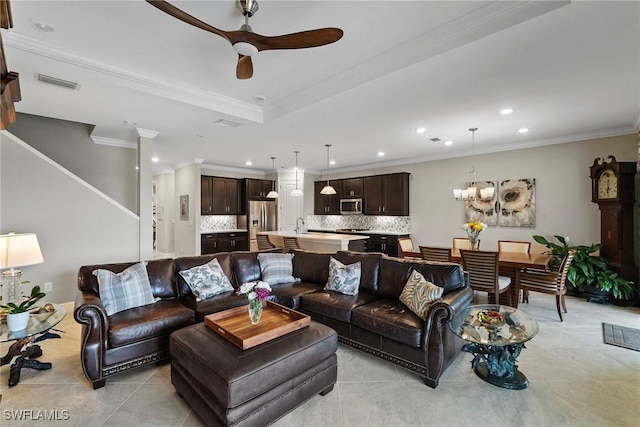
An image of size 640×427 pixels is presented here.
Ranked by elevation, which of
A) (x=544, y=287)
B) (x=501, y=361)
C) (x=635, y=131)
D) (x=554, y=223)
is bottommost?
(x=501, y=361)

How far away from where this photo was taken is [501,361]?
98.6 inches

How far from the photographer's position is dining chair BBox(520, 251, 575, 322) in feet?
12.7

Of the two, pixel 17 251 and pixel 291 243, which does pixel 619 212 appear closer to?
pixel 291 243

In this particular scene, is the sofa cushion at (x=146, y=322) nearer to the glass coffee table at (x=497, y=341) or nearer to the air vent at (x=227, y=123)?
the glass coffee table at (x=497, y=341)

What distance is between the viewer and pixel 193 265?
11.6 ft

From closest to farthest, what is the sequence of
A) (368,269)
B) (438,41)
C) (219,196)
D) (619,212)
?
(438,41)
(368,269)
(619,212)
(219,196)

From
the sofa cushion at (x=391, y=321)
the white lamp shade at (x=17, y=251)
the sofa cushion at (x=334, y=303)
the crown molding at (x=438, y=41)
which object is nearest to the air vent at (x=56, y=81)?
the white lamp shade at (x=17, y=251)

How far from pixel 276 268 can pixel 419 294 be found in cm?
191

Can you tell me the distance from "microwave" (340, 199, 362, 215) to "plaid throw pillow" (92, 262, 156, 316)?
604 cm

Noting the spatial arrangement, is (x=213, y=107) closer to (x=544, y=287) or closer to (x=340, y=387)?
(x=340, y=387)

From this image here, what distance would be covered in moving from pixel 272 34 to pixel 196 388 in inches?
110

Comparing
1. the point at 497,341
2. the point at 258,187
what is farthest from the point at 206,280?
the point at 258,187

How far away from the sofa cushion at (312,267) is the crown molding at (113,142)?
4161 mm

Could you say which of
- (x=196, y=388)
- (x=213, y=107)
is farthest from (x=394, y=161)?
(x=196, y=388)
